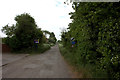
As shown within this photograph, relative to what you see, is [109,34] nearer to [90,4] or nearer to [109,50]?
[109,50]

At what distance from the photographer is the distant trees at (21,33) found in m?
14.2

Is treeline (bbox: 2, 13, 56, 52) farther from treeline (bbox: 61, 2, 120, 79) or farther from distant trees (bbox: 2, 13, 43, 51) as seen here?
treeline (bbox: 61, 2, 120, 79)

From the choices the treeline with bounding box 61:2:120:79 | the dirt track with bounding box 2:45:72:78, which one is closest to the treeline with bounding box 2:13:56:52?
the dirt track with bounding box 2:45:72:78

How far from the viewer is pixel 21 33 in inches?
572

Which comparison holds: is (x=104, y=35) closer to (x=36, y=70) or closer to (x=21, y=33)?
(x=36, y=70)

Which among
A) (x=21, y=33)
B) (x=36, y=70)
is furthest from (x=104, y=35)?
(x=21, y=33)

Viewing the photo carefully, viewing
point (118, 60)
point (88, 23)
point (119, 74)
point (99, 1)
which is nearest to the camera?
point (118, 60)

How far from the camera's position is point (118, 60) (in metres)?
2.82

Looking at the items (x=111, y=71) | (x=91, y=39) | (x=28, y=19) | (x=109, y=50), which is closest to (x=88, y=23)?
(x=91, y=39)

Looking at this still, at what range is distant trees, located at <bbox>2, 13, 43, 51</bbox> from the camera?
1423 cm

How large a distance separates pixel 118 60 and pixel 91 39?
5.09 feet

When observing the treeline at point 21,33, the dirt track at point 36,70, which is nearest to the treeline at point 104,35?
the dirt track at point 36,70

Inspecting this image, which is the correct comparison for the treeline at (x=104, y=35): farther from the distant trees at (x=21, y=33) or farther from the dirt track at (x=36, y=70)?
the distant trees at (x=21, y=33)

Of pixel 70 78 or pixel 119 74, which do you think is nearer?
pixel 119 74
